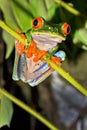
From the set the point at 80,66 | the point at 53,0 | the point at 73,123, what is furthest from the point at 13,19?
the point at 73,123

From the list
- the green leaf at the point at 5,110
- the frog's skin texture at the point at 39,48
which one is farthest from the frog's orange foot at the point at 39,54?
the green leaf at the point at 5,110

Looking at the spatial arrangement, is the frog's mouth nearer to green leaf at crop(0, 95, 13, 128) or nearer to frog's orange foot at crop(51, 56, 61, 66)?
frog's orange foot at crop(51, 56, 61, 66)

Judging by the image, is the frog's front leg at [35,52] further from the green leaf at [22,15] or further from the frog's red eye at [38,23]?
the green leaf at [22,15]

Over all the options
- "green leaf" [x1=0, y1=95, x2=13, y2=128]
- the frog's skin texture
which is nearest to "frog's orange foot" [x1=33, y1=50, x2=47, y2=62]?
the frog's skin texture

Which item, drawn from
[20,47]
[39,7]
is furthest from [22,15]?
[20,47]

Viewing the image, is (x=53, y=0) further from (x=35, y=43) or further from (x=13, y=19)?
(x=35, y=43)
